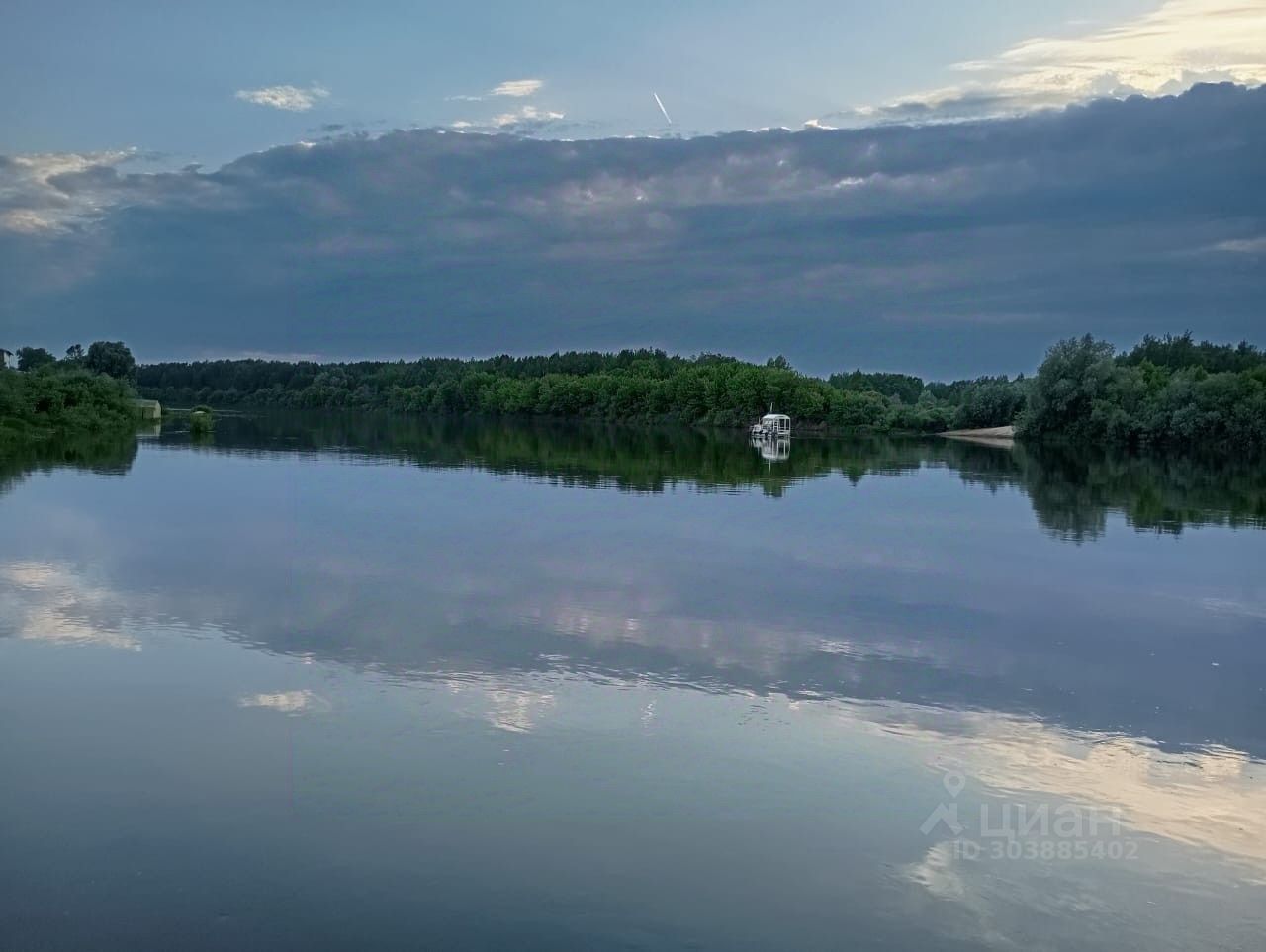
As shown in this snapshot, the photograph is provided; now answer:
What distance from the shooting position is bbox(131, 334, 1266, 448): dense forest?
195ft

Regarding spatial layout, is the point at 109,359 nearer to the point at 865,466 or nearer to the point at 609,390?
the point at 609,390

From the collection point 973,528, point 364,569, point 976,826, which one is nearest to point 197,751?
point 976,826

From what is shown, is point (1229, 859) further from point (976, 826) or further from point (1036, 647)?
point (1036, 647)

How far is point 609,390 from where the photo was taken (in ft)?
Answer: 359

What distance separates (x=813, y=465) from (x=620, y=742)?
35.8 m

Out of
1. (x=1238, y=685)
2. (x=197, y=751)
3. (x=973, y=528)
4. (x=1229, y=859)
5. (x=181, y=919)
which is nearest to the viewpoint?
(x=181, y=919)

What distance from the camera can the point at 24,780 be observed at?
7609 millimetres

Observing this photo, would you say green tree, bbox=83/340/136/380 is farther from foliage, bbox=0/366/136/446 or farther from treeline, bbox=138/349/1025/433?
treeline, bbox=138/349/1025/433

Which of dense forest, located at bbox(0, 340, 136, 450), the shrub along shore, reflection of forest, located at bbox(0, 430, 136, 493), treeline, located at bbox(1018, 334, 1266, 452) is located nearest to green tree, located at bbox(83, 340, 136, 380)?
the shrub along shore

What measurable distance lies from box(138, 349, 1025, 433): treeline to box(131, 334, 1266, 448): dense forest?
0.50 feet

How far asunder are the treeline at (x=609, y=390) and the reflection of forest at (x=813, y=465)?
69.8ft

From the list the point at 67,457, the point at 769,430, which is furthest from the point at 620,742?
the point at 769,430

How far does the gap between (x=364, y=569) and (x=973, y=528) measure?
1248cm

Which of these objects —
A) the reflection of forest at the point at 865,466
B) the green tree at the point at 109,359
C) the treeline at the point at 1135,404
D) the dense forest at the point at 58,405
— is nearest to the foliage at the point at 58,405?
the dense forest at the point at 58,405
